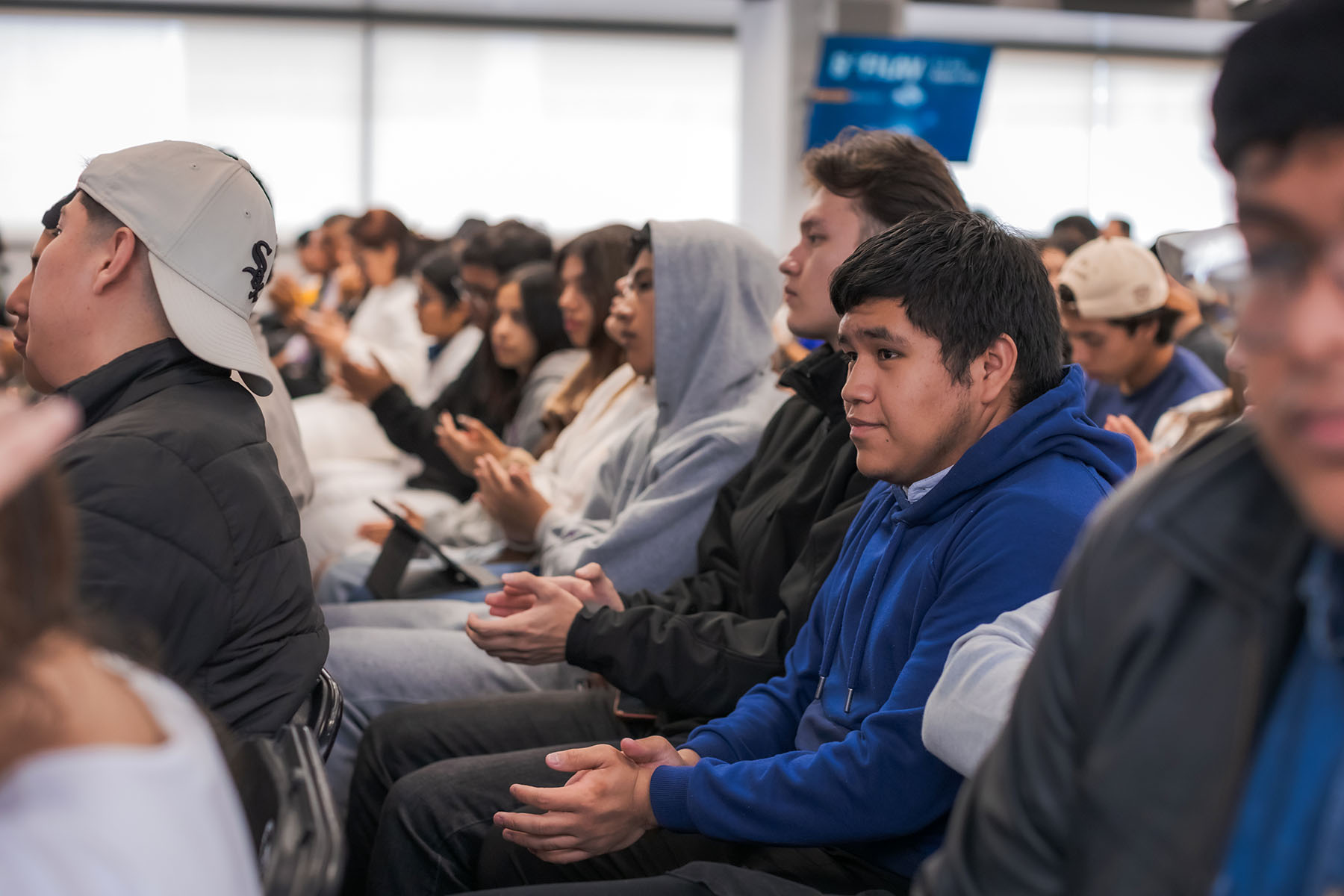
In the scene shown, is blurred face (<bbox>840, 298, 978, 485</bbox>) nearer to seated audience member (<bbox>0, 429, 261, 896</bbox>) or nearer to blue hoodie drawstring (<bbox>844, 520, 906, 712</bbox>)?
blue hoodie drawstring (<bbox>844, 520, 906, 712</bbox>)

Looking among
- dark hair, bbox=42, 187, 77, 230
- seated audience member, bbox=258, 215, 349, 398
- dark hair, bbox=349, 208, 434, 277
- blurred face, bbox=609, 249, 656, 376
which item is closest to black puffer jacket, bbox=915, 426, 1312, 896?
dark hair, bbox=42, 187, 77, 230

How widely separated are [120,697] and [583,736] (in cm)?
146

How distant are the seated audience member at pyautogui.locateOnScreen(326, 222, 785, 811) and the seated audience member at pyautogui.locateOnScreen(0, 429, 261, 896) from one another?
1.57 m

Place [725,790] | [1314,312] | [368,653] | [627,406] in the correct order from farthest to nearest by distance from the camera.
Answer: [627,406]
[368,653]
[725,790]
[1314,312]

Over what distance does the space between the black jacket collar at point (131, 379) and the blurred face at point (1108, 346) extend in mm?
2639

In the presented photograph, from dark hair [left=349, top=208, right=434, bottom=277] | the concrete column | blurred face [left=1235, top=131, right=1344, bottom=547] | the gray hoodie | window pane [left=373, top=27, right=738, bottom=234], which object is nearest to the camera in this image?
blurred face [left=1235, top=131, right=1344, bottom=547]

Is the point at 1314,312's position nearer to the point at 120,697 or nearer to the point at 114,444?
the point at 120,697

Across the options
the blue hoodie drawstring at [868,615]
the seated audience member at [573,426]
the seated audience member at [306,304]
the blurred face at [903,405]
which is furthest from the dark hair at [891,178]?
the seated audience member at [306,304]

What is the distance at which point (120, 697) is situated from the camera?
763 millimetres

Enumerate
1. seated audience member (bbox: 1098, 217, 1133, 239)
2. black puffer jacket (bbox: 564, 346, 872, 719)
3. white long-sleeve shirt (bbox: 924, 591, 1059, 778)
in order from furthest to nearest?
seated audience member (bbox: 1098, 217, 1133, 239), black puffer jacket (bbox: 564, 346, 872, 719), white long-sleeve shirt (bbox: 924, 591, 1059, 778)

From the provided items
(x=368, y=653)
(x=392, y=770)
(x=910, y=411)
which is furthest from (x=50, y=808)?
(x=368, y=653)

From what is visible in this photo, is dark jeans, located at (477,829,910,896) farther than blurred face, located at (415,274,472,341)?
No

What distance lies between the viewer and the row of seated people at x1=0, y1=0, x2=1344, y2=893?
2.43ft

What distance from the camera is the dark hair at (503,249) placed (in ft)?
14.7
